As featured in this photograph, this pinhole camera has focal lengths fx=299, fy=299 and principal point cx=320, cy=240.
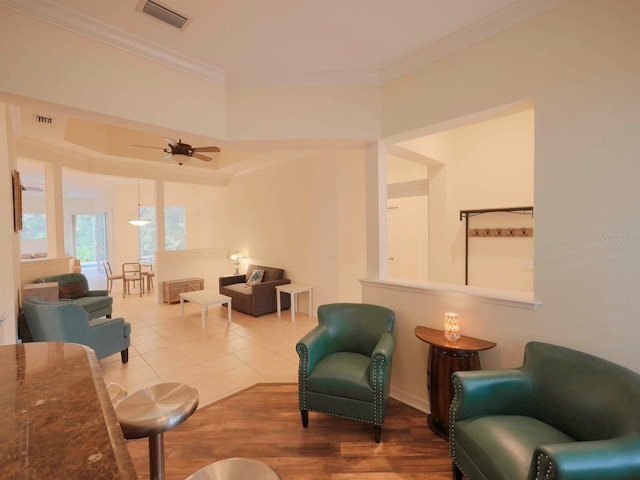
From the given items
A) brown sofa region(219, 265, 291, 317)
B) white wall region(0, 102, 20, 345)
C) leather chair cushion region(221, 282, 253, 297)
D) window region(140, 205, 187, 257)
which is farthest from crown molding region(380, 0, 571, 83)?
window region(140, 205, 187, 257)

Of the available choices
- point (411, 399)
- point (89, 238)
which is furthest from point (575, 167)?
point (89, 238)

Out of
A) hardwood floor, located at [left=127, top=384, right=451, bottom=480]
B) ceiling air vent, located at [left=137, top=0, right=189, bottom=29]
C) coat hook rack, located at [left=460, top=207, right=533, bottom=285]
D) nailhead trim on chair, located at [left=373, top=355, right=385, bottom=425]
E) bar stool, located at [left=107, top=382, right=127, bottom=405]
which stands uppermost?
ceiling air vent, located at [left=137, top=0, right=189, bottom=29]

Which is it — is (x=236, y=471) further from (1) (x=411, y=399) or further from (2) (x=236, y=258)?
(2) (x=236, y=258)

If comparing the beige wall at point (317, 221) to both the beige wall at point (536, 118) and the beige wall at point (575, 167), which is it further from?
the beige wall at point (575, 167)

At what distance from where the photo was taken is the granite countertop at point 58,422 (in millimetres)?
666

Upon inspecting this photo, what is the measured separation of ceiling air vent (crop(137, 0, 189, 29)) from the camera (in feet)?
6.43

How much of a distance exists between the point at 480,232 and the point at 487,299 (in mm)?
2157

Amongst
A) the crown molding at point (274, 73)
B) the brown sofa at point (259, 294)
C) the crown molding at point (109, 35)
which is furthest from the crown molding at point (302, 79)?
the brown sofa at point (259, 294)

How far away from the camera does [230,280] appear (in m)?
6.58

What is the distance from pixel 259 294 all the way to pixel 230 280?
133 centimetres

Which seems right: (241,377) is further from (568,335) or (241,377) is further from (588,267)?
(588,267)

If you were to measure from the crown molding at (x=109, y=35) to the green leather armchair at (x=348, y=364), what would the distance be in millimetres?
2450

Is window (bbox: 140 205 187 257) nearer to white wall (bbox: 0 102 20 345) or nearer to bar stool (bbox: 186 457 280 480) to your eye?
white wall (bbox: 0 102 20 345)

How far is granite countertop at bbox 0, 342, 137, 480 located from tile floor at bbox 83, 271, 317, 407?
1.82 metres
